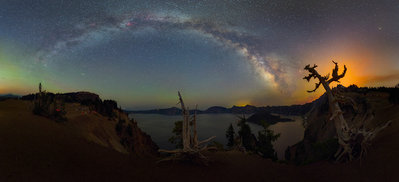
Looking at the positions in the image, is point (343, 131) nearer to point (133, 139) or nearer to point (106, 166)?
point (106, 166)

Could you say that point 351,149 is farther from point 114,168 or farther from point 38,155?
point 38,155

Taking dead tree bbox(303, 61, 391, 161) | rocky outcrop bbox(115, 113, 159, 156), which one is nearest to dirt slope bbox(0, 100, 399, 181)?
dead tree bbox(303, 61, 391, 161)

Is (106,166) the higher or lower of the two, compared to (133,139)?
higher

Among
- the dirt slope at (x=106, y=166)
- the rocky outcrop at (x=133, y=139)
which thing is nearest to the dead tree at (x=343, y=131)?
the dirt slope at (x=106, y=166)

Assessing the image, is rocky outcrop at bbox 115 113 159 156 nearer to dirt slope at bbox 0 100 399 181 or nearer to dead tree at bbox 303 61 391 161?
dirt slope at bbox 0 100 399 181

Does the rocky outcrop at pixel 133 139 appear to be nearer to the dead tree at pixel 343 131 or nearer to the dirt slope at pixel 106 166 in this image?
the dirt slope at pixel 106 166

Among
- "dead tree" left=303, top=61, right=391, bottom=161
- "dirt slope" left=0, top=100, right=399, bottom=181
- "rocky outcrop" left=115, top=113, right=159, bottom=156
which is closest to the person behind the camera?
"dirt slope" left=0, top=100, right=399, bottom=181

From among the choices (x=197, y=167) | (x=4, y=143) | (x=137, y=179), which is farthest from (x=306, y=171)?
(x=4, y=143)

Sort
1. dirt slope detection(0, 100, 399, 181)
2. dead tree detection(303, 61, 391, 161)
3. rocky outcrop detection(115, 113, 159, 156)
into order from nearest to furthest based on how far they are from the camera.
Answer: dirt slope detection(0, 100, 399, 181) < dead tree detection(303, 61, 391, 161) < rocky outcrop detection(115, 113, 159, 156)

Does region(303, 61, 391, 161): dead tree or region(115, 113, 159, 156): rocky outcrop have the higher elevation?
region(303, 61, 391, 161): dead tree

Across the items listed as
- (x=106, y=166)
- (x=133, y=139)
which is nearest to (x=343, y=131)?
(x=106, y=166)

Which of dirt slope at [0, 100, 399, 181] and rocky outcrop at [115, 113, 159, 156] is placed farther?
rocky outcrop at [115, 113, 159, 156]

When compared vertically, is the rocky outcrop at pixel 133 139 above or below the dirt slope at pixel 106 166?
below

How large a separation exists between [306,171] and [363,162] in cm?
348
